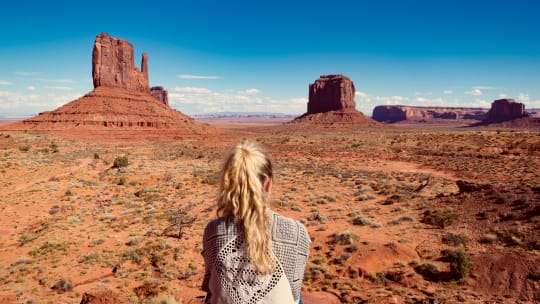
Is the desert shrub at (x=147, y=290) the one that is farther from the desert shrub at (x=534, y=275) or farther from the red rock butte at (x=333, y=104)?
the red rock butte at (x=333, y=104)

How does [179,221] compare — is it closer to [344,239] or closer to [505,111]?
[344,239]

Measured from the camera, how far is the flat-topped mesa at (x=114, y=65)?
7719cm

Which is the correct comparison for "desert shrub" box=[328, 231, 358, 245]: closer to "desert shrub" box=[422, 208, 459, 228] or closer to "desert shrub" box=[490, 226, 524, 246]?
"desert shrub" box=[422, 208, 459, 228]

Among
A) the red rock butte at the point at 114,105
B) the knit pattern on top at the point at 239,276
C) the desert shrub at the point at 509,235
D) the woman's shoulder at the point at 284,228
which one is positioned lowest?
the desert shrub at the point at 509,235

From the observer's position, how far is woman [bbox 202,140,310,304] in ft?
5.39

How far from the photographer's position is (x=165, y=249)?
10086mm

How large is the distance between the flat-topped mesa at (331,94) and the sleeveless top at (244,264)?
413ft

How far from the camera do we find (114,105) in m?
71.5

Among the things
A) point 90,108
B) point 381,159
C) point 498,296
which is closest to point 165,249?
point 498,296

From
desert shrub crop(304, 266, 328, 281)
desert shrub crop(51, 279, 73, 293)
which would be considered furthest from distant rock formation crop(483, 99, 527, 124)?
desert shrub crop(51, 279, 73, 293)

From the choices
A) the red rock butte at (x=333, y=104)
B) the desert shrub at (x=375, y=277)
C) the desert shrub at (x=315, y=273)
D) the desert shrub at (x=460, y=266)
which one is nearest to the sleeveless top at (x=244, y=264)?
the desert shrub at (x=315, y=273)

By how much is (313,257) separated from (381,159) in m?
27.0

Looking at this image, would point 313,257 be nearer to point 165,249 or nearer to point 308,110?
point 165,249

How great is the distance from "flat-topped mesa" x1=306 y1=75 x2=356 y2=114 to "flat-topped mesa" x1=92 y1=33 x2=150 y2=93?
2777 inches
